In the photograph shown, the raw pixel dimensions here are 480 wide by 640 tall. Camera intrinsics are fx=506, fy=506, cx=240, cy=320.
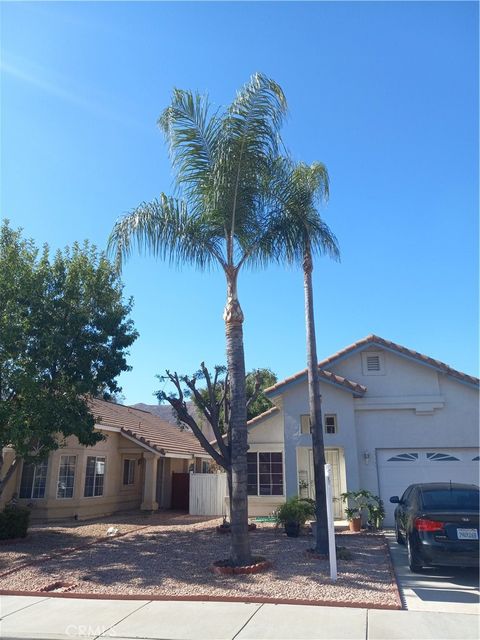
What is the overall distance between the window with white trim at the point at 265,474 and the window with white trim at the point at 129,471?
7167 millimetres

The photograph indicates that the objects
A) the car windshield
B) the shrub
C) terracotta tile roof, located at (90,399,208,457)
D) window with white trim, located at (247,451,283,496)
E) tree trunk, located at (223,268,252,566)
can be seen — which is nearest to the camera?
the car windshield

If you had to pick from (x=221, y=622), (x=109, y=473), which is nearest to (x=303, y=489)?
(x=109, y=473)

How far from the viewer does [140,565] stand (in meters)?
10.1

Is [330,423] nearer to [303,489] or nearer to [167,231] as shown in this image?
[303,489]

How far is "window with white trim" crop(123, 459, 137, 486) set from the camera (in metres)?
22.1

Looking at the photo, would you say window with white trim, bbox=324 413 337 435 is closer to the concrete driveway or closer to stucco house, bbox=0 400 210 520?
the concrete driveway

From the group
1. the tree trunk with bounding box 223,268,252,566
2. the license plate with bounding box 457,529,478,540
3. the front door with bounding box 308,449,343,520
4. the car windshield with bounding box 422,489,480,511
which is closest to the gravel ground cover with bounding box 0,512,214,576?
the front door with bounding box 308,449,343,520

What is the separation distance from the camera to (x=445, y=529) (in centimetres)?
837

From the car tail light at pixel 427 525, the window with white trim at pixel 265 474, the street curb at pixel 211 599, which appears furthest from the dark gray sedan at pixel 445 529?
the window with white trim at pixel 265 474

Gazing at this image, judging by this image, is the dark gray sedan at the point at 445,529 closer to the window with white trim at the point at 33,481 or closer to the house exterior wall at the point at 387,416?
the house exterior wall at the point at 387,416

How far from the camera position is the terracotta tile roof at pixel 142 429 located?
69.4ft

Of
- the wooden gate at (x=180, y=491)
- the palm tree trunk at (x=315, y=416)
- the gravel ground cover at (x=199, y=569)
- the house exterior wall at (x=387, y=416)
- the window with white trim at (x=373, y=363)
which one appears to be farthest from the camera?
the wooden gate at (x=180, y=491)

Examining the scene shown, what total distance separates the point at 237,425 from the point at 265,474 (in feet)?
27.9

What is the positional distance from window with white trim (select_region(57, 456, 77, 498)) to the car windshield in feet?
44.2
